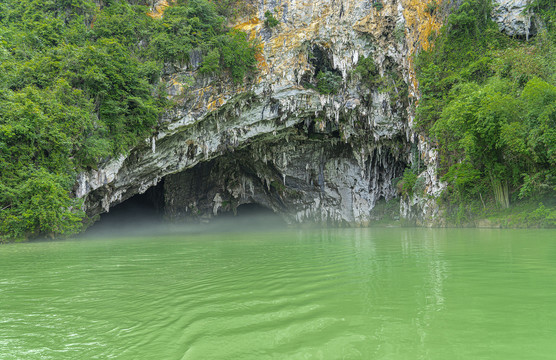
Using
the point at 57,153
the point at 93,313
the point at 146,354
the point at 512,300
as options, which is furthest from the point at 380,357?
the point at 57,153

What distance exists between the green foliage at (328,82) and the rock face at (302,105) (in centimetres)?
35

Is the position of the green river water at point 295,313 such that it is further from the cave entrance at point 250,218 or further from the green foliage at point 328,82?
the cave entrance at point 250,218

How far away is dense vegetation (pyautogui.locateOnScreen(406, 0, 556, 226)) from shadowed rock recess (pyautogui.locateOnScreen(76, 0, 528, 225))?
1.47 meters

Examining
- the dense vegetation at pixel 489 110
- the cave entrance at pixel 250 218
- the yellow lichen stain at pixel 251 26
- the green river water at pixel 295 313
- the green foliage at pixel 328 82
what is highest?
the yellow lichen stain at pixel 251 26

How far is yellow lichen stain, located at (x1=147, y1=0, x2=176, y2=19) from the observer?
19953mm

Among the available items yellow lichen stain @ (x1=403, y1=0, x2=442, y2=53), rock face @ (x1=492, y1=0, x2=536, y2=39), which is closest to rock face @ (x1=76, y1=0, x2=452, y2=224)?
yellow lichen stain @ (x1=403, y1=0, x2=442, y2=53)

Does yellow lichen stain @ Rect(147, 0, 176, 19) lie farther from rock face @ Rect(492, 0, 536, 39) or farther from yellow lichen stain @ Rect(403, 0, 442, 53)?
rock face @ Rect(492, 0, 536, 39)

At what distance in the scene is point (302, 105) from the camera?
20.0 m

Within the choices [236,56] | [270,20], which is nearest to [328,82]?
[270,20]

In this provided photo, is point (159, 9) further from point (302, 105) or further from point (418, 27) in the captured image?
point (418, 27)

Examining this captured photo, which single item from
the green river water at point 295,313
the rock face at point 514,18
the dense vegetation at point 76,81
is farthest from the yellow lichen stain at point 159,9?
the rock face at point 514,18

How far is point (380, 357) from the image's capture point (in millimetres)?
1545

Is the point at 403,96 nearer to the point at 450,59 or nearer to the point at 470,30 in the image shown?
the point at 450,59

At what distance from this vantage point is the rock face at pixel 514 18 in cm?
1641
